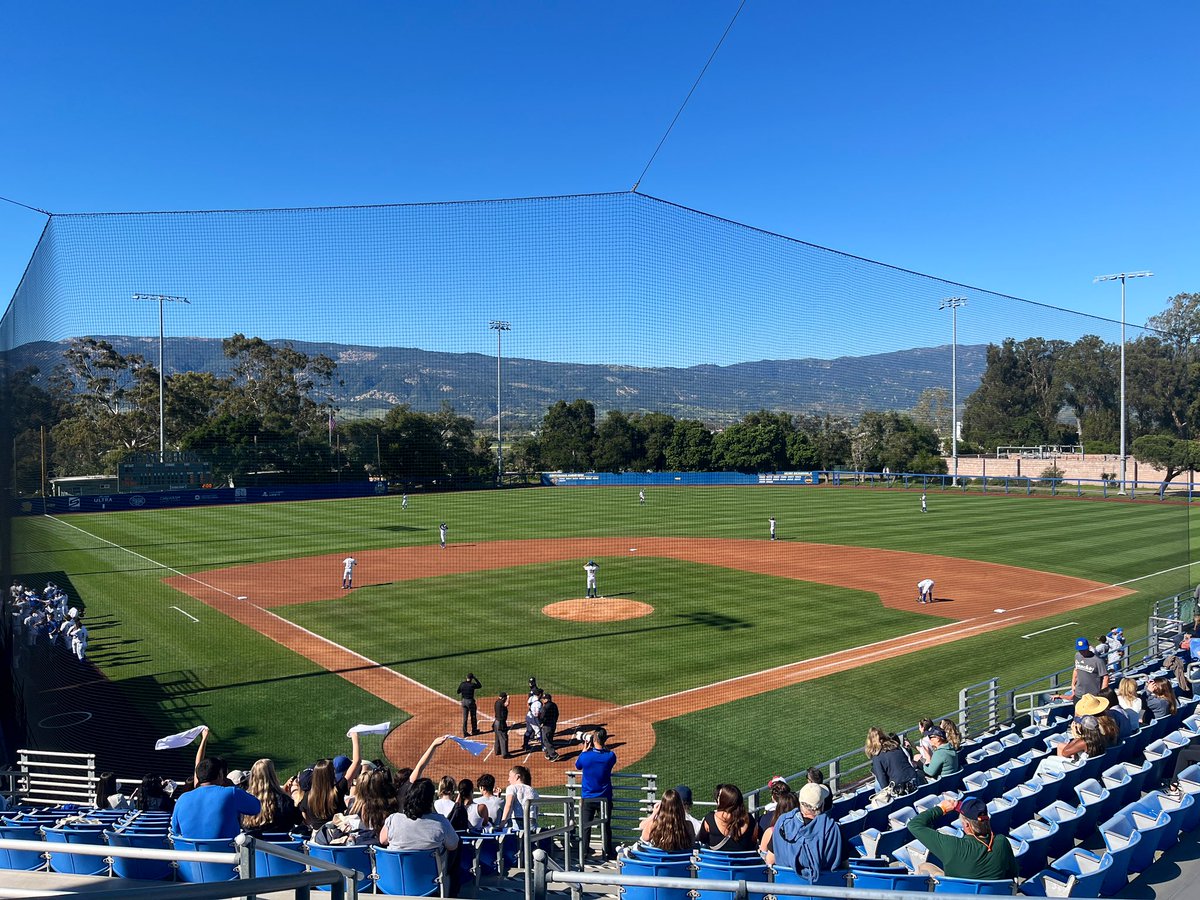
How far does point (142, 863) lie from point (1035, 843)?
5653 millimetres

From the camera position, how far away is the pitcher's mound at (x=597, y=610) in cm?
1838

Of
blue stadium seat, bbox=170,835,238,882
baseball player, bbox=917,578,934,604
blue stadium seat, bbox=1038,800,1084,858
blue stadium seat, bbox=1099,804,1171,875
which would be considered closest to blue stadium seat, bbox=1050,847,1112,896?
blue stadium seat, bbox=1099,804,1171,875

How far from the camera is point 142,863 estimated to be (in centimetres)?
489

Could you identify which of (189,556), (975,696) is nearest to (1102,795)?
(975,696)

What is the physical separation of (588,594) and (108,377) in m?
11.9

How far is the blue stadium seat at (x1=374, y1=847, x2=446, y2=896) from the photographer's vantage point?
183 inches

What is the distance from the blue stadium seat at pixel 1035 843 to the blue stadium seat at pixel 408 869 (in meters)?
3.72

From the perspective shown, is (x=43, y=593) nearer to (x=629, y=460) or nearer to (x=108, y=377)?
(x=108, y=377)

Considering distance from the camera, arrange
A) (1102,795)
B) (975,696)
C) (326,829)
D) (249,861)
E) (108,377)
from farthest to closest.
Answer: (108,377) → (975,696) → (1102,795) → (326,829) → (249,861)

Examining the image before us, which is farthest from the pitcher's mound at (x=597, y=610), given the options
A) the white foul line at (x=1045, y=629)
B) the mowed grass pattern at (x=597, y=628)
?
the white foul line at (x=1045, y=629)

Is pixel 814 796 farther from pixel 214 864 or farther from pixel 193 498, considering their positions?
pixel 193 498

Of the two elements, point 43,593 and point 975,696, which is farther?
point 43,593

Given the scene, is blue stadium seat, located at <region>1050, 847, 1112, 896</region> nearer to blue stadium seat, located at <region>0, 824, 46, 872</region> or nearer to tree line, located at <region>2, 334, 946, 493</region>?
blue stadium seat, located at <region>0, 824, 46, 872</region>

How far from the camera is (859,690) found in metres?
13.0
